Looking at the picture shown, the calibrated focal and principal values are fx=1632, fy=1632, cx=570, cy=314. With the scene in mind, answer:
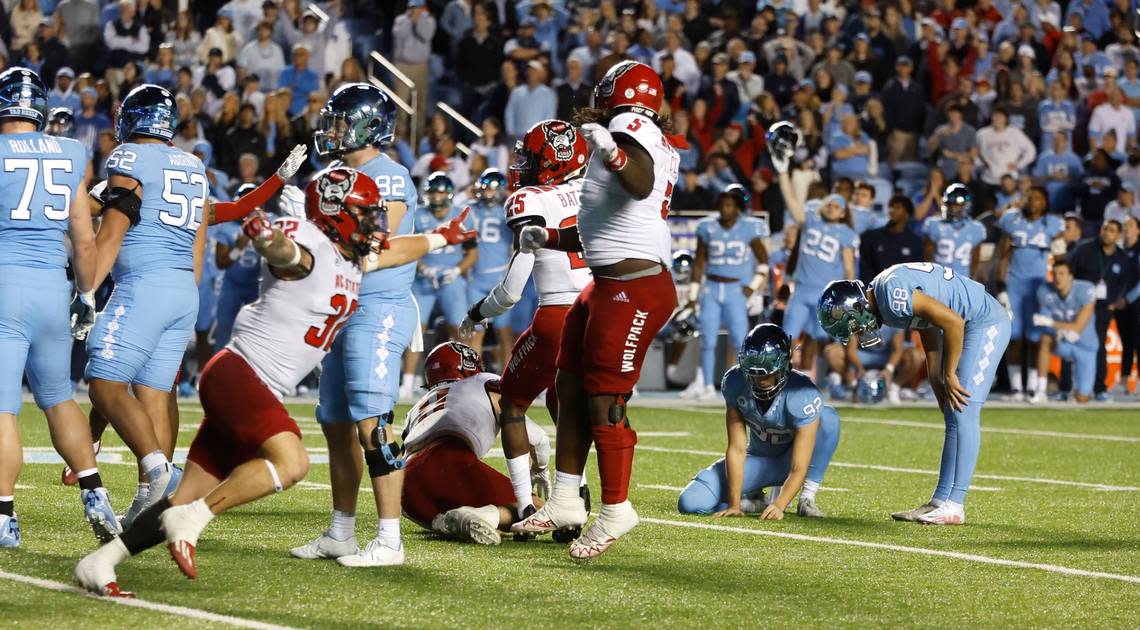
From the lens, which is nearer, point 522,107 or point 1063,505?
point 1063,505

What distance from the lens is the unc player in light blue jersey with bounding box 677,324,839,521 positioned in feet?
24.5

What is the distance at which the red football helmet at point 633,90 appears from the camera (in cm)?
613

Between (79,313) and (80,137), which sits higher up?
(80,137)

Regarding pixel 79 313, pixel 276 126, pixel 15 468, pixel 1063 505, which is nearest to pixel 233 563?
pixel 15 468

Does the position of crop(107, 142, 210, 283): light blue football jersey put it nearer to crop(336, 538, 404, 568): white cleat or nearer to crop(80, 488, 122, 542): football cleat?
crop(80, 488, 122, 542): football cleat

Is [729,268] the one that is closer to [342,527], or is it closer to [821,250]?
[821,250]

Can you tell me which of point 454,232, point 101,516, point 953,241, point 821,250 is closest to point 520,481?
point 454,232

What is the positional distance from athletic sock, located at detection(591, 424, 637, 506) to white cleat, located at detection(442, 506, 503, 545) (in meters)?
0.66

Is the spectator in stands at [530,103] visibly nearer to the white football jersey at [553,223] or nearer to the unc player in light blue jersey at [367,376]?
the white football jersey at [553,223]

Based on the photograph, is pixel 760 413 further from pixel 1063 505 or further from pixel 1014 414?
pixel 1014 414

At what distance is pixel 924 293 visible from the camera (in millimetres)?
7473

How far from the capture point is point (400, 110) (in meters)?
19.1

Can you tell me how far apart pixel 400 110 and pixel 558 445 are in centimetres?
1324

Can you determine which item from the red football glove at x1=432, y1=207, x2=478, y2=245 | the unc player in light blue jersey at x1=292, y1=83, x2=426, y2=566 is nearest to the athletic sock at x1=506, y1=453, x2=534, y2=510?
the unc player in light blue jersey at x1=292, y1=83, x2=426, y2=566
